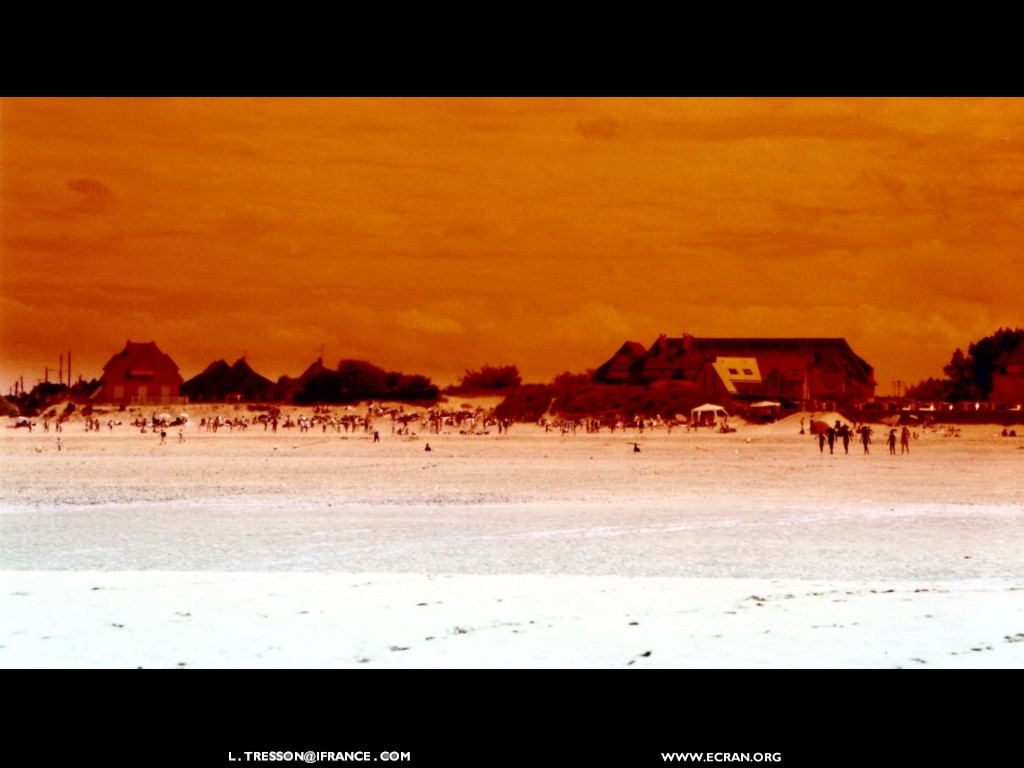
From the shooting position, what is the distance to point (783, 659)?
6223 millimetres

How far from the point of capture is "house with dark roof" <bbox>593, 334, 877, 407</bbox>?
49188 mm

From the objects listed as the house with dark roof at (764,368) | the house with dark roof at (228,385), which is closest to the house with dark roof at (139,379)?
the house with dark roof at (228,385)

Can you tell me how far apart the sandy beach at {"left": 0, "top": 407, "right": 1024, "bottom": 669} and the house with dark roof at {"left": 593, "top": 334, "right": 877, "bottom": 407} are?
86.8 feet

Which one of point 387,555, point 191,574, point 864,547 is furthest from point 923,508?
point 191,574

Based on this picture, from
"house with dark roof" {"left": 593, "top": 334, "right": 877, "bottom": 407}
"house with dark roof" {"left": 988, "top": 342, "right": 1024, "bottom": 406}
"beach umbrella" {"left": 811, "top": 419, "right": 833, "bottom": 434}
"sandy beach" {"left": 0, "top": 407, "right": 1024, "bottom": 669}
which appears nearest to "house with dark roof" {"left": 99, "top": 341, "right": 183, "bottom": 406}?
"house with dark roof" {"left": 593, "top": 334, "right": 877, "bottom": 407}

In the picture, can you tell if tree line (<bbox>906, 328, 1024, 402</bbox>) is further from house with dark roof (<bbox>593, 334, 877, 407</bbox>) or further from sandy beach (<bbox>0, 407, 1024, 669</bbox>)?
sandy beach (<bbox>0, 407, 1024, 669</bbox>)

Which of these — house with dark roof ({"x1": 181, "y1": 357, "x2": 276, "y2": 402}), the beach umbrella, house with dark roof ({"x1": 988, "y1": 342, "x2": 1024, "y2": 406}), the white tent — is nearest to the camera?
the beach umbrella

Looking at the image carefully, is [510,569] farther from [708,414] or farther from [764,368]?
[764,368]

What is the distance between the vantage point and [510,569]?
32.4 ft

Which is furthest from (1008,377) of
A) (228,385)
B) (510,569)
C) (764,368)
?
(510,569)

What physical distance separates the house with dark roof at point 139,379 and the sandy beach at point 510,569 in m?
32.1

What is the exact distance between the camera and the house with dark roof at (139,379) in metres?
54.1
